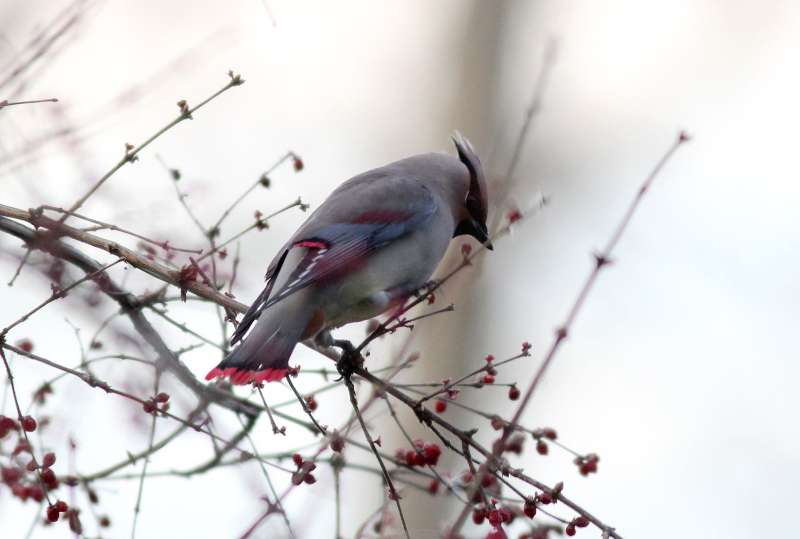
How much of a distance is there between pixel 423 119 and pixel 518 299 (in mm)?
1498

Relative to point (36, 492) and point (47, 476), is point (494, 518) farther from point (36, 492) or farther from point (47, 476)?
point (36, 492)

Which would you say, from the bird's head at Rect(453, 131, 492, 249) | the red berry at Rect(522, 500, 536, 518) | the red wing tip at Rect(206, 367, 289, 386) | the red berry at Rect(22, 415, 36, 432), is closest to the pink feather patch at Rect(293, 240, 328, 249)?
the red wing tip at Rect(206, 367, 289, 386)

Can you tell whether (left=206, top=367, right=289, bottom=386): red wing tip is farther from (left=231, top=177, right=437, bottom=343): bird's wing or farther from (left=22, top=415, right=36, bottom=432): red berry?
(left=22, top=415, right=36, bottom=432): red berry

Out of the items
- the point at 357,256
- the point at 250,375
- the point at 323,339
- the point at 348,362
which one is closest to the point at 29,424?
the point at 250,375

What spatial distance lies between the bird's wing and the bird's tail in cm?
4

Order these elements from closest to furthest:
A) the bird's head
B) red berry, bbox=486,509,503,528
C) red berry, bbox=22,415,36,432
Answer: red berry, bbox=486,509,503,528
red berry, bbox=22,415,36,432
the bird's head

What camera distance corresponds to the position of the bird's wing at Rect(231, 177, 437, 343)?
350 cm

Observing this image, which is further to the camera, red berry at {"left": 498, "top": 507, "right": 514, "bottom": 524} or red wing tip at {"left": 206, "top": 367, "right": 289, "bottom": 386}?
red wing tip at {"left": 206, "top": 367, "right": 289, "bottom": 386}

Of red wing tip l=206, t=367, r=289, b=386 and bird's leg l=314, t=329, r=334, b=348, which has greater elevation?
bird's leg l=314, t=329, r=334, b=348

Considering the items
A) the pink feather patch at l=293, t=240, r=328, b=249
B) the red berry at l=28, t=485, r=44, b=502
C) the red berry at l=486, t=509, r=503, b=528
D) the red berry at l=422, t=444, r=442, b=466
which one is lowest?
the red berry at l=486, t=509, r=503, b=528

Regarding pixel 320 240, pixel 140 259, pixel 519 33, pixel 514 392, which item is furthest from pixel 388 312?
pixel 519 33

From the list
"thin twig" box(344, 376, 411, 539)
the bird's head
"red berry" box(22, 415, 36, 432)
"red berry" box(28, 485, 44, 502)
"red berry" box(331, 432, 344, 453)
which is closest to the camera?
"red berry" box(331, 432, 344, 453)

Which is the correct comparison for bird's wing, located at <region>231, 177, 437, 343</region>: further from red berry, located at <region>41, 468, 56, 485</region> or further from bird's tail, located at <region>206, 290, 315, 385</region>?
red berry, located at <region>41, 468, 56, 485</region>

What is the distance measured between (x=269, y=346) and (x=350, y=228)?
2.02ft
